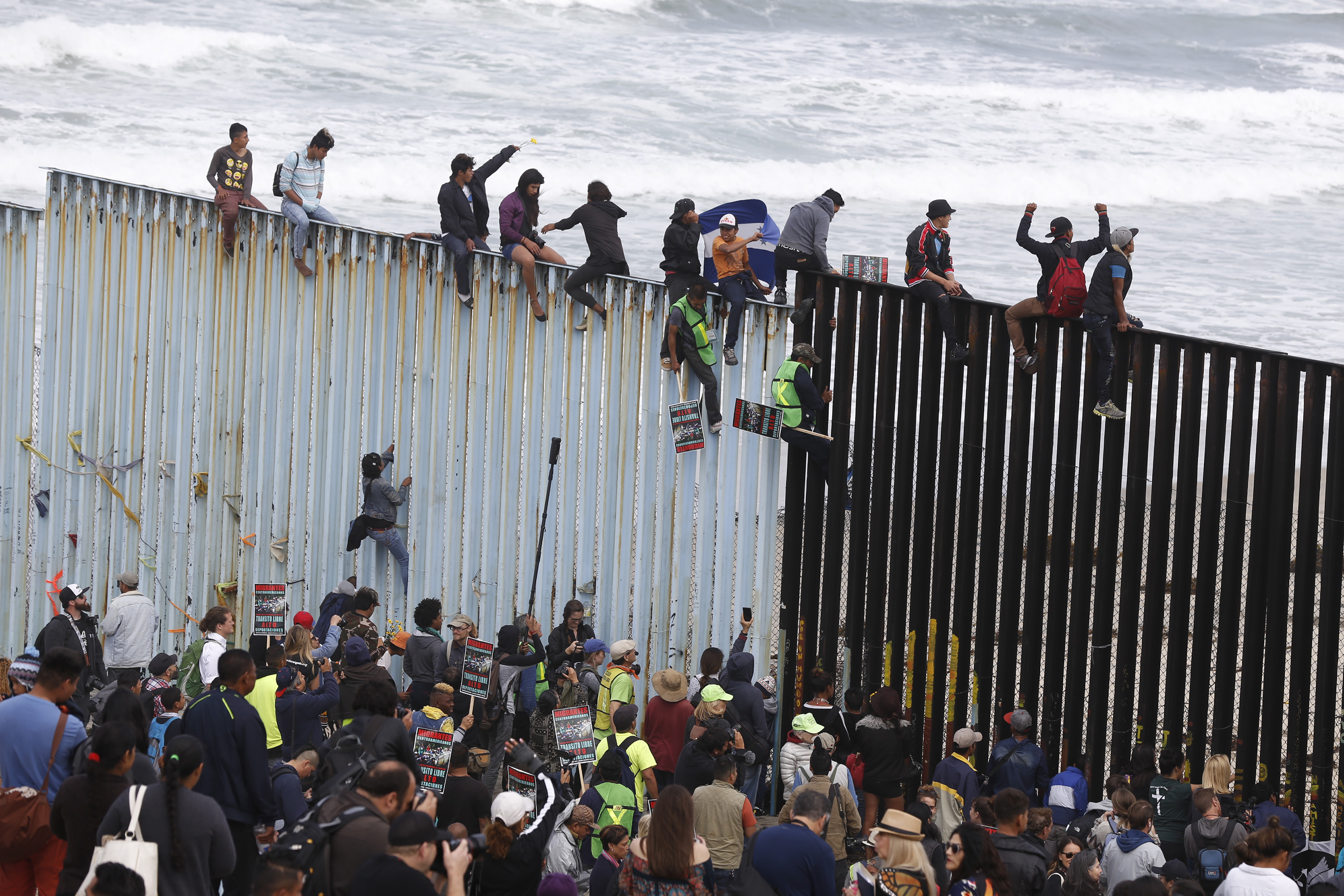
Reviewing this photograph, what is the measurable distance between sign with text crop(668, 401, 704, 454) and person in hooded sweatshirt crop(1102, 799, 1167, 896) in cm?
504

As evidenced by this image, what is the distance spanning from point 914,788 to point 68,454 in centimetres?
991

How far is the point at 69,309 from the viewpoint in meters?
16.2

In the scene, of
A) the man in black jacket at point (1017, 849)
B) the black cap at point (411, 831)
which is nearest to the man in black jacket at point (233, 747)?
the black cap at point (411, 831)

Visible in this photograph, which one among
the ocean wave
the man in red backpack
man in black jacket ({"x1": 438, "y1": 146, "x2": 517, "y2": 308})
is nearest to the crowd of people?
the man in red backpack

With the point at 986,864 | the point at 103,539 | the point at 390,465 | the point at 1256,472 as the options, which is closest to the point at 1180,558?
the point at 1256,472

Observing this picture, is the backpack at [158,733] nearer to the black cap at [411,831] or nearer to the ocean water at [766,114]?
the black cap at [411,831]

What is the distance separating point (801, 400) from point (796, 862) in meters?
5.44

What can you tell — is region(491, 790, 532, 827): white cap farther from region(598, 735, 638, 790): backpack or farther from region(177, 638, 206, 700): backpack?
region(177, 638, 206, 700): backpack

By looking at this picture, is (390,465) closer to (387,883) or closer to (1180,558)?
(1180,558)

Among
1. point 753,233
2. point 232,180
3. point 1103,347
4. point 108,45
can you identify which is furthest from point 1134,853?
point 108,45

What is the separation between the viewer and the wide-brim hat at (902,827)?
7.11m

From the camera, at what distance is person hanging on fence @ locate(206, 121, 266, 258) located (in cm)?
1452

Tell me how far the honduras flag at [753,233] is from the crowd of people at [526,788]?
2.86 metres

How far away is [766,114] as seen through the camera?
141ft
